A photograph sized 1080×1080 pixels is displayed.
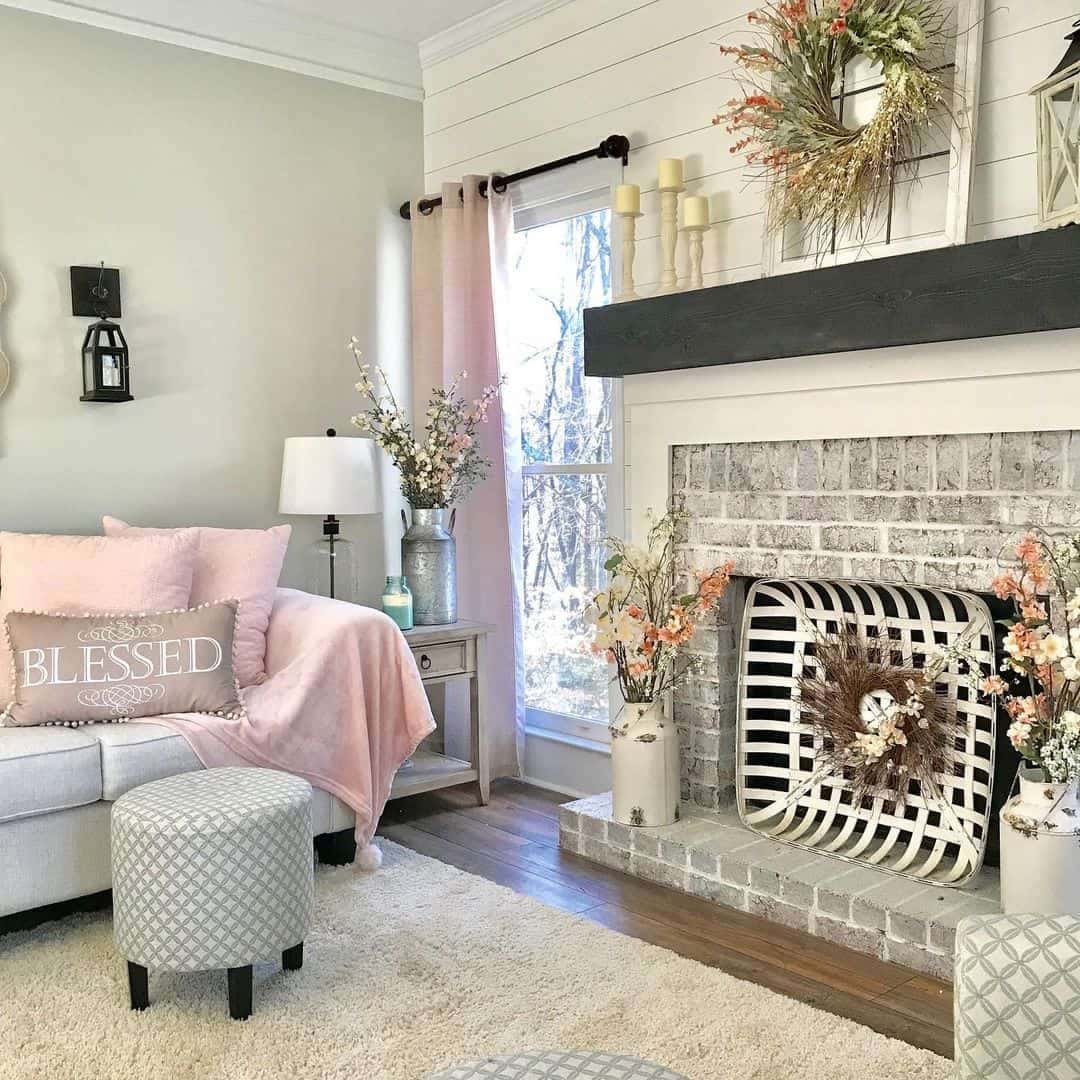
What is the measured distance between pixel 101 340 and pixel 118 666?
1.21 m

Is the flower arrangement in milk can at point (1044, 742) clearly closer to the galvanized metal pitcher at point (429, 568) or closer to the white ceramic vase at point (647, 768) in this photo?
the white ceramic vase at point (647, 768)

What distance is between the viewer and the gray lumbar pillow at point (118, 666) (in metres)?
2.94

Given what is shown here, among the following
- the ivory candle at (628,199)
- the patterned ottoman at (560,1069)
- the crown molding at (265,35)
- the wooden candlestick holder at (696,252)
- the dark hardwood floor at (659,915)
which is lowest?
the dark hardwood floor at (659,915)

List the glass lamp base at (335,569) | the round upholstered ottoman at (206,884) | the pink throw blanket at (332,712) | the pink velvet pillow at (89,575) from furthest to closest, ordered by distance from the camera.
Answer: the glass lamp base at (335,569), the pink velvet pillow at (89,575), the pink throw blanket at (332,712), the round upholstered ottoman at (206,884)

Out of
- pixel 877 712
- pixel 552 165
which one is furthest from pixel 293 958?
pixel 552 165

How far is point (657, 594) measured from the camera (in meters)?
3.43

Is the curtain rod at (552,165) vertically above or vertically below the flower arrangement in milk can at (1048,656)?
above

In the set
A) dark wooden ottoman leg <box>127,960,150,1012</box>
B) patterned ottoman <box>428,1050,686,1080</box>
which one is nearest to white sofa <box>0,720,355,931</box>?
dark wooden ottoman leg <box>127,960,150,1012</box>

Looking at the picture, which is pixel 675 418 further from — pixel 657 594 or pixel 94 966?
pixel 94 966

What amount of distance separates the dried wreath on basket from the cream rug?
0.73 m

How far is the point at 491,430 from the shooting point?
4.12 m

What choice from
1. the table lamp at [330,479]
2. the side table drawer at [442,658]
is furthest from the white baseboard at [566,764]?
the table lamp at [330,479]

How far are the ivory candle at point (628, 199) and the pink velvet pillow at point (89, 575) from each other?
1.61 m

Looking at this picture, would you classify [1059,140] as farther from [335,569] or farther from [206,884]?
[335,569]
